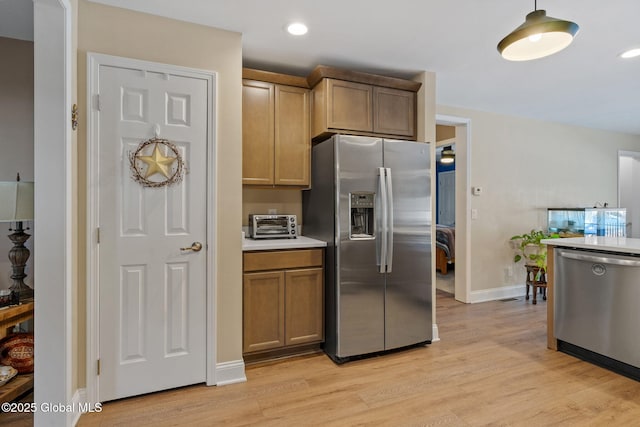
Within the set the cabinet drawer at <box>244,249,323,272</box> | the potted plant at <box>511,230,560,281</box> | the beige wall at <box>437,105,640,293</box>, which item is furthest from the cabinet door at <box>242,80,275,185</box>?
the potted plant at <box>511,230,560,281</box>

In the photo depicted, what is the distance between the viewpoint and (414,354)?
294 centimetres

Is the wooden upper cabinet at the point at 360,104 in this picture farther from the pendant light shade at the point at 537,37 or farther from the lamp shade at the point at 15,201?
the lamp shade at the point at 15,201

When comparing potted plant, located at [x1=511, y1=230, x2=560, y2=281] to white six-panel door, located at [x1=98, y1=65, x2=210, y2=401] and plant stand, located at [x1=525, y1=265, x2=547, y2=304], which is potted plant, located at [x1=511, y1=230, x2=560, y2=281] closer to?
plant stand, located at [x1=525, y1=265, x2=547, y2=304]

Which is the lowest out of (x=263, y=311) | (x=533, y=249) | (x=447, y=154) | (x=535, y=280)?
(x=535, y=280)

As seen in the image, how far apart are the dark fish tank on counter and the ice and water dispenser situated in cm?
356

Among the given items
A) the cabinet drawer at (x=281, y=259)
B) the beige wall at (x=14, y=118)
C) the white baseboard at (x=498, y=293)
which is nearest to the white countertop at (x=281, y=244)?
the cabinet drawer at (x=281, y=259)

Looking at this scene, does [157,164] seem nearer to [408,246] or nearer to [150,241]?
[150,241]

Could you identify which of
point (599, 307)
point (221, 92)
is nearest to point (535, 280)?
point (599, 307)

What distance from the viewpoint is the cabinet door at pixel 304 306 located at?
279 centimetres

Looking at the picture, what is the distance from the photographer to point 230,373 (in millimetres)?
2451

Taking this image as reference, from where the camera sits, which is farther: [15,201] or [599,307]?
[599,307]

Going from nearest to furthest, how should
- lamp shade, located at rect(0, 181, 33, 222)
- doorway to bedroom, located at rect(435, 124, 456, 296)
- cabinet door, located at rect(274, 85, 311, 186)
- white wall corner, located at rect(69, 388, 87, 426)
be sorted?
1. white wall corner, located at rect(69, 388, 87, 426)
2. lamp shade, located at rect(0, 181, 33, 222)
3. cabinet door, located at rect(274, 85, 311, 186)
4. doorway to bedroom, located at rect(435, 124, 456, 296)

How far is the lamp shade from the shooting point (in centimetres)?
205

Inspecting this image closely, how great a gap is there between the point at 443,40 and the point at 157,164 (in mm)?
2271
